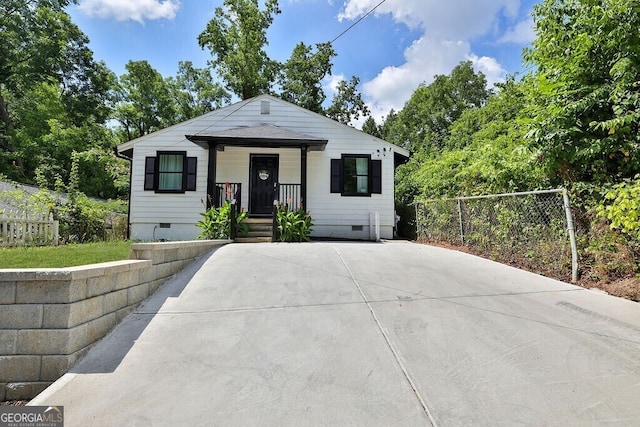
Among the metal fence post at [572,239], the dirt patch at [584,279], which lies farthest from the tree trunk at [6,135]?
the metal fence post at [572,239]

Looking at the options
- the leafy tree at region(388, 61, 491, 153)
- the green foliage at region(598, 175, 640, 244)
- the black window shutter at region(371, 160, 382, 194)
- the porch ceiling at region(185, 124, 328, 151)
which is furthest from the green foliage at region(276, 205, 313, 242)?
the leafy tree at region(388, 61, 491, 153)

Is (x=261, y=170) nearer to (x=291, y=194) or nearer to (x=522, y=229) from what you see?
(x=291, y=194)

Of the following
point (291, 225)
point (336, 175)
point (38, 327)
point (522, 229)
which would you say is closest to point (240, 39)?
point (336, 175)

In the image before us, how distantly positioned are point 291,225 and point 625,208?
6422 millimetres

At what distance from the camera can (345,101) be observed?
26.1 meters

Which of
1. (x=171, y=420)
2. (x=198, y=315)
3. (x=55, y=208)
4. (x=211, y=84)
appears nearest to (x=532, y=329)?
(x=171, y=420)

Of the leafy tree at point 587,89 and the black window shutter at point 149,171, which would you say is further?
the black window shutter at point 149,171

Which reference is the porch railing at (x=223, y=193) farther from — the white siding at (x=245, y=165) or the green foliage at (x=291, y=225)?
the green foliage at (x=291, y=225)

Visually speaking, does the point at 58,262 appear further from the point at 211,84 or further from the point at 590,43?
the point at 211,84

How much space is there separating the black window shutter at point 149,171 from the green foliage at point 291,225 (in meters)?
4.97

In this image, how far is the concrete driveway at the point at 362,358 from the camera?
1.94 m

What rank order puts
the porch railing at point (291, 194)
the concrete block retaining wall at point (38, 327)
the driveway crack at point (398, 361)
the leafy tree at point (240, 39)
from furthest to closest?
1. the leafy tree at point (240, 39)
2. the porch railing at point (291, 194)
3. the concrete block retaining wall at point (38, 327)
4. the driveway crack at point (398, 361)

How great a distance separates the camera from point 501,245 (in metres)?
5.89

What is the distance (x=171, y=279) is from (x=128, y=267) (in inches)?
46.2
